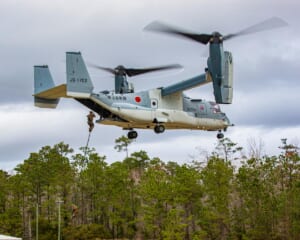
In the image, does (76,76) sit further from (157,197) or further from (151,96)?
(157,197)

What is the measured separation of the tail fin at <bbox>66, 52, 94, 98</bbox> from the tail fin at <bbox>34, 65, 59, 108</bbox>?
2061 mm

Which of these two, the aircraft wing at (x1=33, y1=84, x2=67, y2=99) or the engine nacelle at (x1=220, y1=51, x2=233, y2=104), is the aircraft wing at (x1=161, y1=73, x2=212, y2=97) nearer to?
the engine nacelle at (x1=220, y1=51, x2=233, y2=104)

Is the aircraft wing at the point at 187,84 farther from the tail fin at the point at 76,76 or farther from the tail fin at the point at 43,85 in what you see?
the tail fin at the point at 43,85

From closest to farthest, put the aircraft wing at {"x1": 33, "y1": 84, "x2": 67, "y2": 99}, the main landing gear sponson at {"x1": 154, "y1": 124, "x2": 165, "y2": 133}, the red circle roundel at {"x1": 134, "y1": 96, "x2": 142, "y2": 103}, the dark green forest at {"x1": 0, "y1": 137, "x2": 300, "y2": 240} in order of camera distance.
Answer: the aircraft wing at {"x1": 33, "y1": 84, "x2": 67, "y2": 99} < the red circle roundel at {"x1": 134, "y1": 96, "x2": 142, "y2": 103} < the main landing gear sponson at {"x1": 154, "y1": 124, "x2": 165, "y2": 133} < the dark green forest at {"x1": 0, "y1": 137, "x2": 300, "y2": 240}

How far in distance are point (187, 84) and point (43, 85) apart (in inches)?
357

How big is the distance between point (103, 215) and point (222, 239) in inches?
618

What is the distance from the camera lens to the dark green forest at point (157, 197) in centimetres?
6166

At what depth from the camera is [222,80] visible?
35.6 metres

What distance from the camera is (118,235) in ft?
236

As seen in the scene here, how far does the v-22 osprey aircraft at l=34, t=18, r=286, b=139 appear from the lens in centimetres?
3484

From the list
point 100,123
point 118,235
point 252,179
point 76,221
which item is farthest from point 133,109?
point 76,221

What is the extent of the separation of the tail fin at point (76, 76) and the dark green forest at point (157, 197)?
2624 centimetres

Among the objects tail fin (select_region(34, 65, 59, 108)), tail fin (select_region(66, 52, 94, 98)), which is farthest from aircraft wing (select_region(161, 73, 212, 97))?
tail fin (select_region(34, 65, 59, 108))

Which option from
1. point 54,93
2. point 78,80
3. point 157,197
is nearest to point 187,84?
point 78,80
